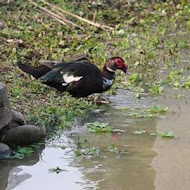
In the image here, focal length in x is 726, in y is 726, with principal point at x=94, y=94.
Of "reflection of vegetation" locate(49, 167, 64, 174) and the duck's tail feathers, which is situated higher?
the duck's tail feathers

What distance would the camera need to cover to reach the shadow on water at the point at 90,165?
5.95 meters

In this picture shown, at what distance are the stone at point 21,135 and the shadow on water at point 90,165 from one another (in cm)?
17

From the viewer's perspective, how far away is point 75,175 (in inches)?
241

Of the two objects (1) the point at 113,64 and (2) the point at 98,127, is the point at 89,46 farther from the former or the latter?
(2) the point at 98,127

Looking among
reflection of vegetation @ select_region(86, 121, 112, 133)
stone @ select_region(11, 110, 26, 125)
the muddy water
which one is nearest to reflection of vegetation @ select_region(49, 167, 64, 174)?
the muddy water

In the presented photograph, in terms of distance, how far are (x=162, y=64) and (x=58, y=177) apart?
5.23 meters

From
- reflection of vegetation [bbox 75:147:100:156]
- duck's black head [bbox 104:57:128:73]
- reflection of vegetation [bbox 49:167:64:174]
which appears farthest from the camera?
duck's black head [bbox 104:57:128:73]

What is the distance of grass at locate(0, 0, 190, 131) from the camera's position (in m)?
8.25

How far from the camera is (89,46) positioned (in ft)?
37.8

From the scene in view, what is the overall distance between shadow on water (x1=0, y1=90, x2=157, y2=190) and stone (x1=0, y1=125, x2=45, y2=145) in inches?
6.6

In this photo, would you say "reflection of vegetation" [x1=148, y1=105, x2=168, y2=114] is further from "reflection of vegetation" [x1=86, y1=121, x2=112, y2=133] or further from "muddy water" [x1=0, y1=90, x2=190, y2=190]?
"reflection of vegetation" [x1=86, y1=121, x2=112, y2=133]

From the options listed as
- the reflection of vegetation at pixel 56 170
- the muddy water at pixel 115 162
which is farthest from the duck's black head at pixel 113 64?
the reflection of vegetation at pixel 56 170

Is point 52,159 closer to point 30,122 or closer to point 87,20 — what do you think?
point 30,122

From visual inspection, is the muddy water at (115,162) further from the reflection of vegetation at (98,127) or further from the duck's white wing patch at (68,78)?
the duck's white wing patch at (68,78)
